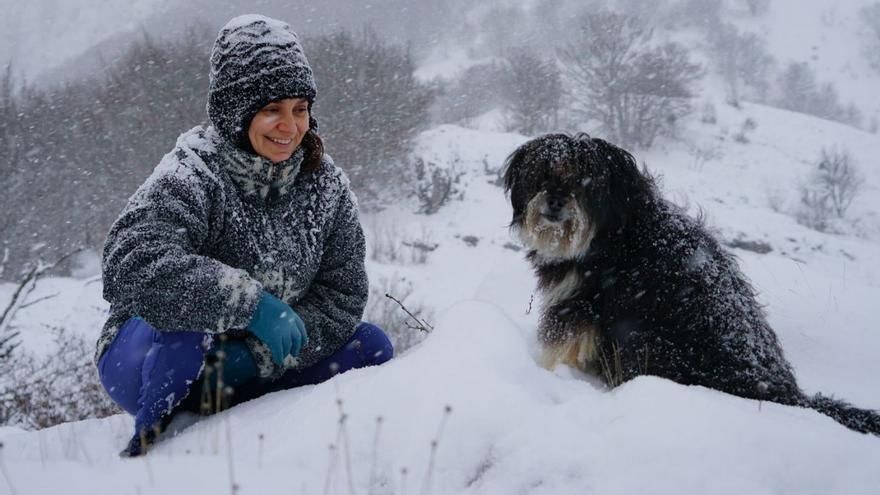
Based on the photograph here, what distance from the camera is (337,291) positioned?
8.55ft

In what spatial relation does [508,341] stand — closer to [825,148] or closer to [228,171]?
[228,171]

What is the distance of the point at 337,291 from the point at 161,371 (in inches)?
34.0

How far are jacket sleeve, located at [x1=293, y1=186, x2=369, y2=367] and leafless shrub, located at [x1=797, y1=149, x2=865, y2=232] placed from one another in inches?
782

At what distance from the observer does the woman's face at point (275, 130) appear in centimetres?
221

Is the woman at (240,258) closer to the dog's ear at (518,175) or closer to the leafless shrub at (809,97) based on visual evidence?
the dog's ear at (518,175)

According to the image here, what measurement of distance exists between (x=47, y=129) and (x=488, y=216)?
1272cm

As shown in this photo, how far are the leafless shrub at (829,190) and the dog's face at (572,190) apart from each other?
19051 millimetres

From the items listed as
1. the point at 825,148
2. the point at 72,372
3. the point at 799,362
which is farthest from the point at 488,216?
the point at 825,148

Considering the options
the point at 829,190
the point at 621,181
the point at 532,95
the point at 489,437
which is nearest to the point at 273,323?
the point at 489,437

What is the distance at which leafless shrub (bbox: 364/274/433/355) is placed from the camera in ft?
26.2

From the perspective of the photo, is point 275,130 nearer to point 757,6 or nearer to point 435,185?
point 435,185

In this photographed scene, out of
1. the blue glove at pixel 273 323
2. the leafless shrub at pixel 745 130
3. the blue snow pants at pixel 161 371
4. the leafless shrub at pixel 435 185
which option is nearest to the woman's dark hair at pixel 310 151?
the blue glove at pixel 273 323

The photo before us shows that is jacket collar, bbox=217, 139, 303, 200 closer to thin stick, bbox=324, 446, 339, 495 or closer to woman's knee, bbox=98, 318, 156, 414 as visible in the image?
woman's knee, bbox=98, 318, 156, 414

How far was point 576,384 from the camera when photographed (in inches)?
78.8
